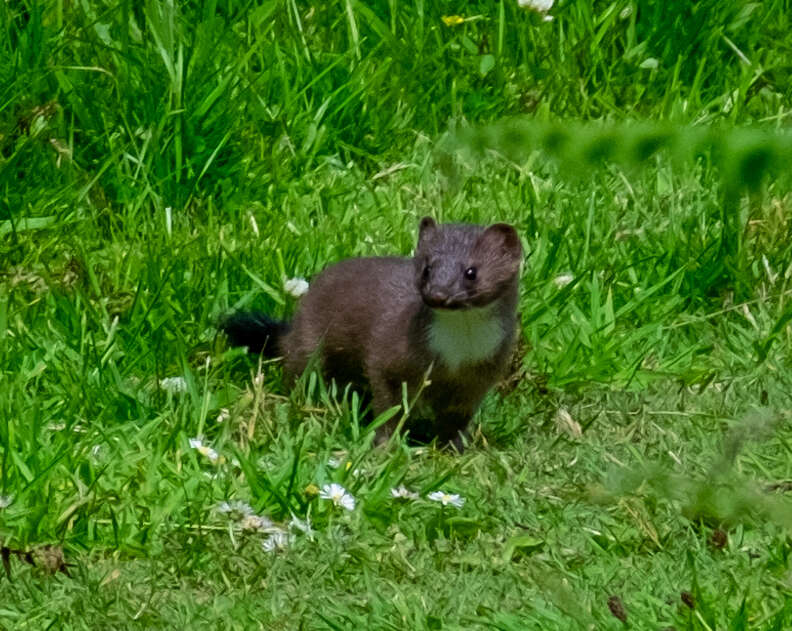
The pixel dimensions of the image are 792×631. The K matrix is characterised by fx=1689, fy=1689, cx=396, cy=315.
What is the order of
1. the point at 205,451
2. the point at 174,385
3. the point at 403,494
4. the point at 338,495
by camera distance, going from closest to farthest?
the point at 338,495 < the point at 403,494 < the point at 205,451 < the point at 174,385

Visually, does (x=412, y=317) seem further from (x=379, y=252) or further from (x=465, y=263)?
(x=379, y=252)

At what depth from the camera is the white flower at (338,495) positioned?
3894 mm

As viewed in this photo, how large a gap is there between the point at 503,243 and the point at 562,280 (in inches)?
24.9

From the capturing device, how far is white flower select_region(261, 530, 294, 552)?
3.74 meters

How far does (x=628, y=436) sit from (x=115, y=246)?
1.82 metres

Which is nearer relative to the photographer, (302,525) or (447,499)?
(302,525)

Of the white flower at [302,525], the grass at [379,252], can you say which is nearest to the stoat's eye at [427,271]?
the grass at [379,252]

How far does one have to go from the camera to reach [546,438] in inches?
183

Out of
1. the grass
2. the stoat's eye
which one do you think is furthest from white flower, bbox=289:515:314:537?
the stoat's eye

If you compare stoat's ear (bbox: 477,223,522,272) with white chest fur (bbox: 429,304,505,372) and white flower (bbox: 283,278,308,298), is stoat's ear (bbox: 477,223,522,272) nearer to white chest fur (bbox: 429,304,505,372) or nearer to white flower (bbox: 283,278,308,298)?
white chest fur (bbox: 429,304,505,372)

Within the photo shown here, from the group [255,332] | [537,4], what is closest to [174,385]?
[255,332]

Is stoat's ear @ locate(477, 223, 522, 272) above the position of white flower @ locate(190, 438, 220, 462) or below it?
above

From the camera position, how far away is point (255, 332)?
493 centimetres

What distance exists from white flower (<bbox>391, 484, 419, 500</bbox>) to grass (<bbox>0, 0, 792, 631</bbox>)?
34 mm
